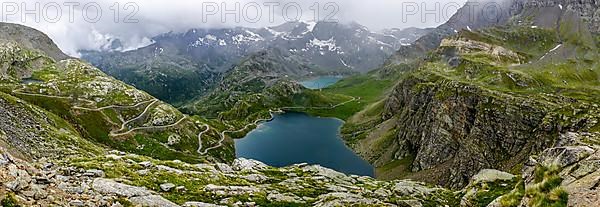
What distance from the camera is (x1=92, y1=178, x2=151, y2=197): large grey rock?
29594 millimetres

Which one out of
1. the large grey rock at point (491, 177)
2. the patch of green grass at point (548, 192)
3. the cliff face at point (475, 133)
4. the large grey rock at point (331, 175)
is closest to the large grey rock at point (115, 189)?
the patch of green grass at point (548, 192)

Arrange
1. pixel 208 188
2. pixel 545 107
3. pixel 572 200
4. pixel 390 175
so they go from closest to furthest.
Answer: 1. pixel 572 200
2. pixel 208 188
3. pixel 545 107
4. pixel 390 175

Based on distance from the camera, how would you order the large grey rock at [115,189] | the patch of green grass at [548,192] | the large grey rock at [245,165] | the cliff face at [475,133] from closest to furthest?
the patch of green grass at [548,192], the large grey rock at [115,189], the large grey rock at [245,165], the cliff face at [475,133]

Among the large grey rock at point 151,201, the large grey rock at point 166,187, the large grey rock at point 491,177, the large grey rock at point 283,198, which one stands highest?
the large grey rock at point 151,201

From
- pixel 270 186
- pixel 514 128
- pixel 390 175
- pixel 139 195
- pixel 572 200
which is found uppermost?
pixel 572 200

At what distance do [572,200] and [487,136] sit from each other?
14403 centimetres

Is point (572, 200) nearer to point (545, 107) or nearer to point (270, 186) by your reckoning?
point (270, 186)

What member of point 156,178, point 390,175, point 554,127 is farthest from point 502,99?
point 156,178

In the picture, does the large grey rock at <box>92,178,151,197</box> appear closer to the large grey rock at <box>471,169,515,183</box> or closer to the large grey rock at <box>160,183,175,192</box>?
the large grey rock at <box>160,183,175,192</box>

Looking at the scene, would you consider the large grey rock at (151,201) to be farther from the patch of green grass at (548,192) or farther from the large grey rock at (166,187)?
the patch of green grass at (548,192)

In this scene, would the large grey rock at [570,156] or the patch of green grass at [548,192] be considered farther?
the large grey rock at [570,156]

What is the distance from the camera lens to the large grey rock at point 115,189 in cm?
2959

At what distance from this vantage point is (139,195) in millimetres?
30562

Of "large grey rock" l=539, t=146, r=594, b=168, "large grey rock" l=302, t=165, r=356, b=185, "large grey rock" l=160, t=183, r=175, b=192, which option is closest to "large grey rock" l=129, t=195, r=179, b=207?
"large grey rock" l=160, t=183, r=175, b=192
